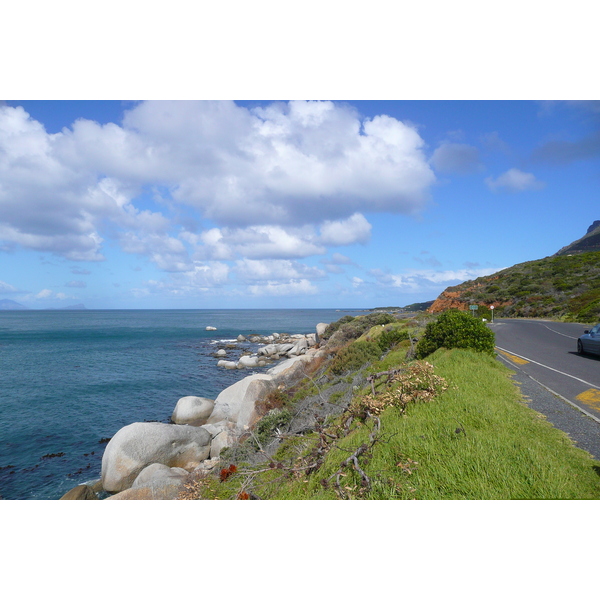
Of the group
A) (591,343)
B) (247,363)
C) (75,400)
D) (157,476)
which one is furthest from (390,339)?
(247,363)

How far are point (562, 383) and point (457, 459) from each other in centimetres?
638

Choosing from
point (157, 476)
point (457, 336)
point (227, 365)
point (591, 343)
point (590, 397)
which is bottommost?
point (227, 365)

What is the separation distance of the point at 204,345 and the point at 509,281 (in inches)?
1724

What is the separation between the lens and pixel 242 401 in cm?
1662

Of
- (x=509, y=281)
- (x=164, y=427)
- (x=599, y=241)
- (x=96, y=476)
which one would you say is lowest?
(x=96, y=476)

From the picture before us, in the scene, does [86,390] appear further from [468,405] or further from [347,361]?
[468,405]

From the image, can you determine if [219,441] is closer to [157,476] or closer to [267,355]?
[157,476]

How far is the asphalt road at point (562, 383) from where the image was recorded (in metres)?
5.84

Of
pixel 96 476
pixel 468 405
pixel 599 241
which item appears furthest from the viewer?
pixel 599 241

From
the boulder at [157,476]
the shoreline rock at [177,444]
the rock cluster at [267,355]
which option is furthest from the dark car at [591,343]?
the rock cluster at [267,355]

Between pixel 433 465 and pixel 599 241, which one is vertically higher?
pixel 599 241

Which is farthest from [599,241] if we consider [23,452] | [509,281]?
[23,452]

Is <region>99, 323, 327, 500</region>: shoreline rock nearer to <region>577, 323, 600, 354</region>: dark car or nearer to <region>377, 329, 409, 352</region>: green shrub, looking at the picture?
<region>377, 329, 409, 352</region>: green shrub

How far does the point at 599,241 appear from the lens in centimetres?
6875
